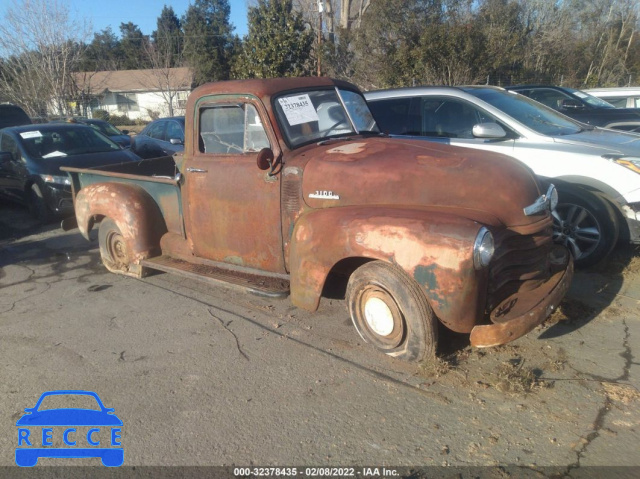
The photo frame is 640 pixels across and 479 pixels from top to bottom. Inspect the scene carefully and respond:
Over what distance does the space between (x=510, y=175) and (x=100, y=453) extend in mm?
3307

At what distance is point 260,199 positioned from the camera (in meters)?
4.36

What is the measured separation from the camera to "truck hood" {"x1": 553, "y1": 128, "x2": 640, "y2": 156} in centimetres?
538

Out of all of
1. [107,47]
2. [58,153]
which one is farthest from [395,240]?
[107,47]

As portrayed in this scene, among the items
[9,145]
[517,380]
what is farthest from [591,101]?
[9,145]

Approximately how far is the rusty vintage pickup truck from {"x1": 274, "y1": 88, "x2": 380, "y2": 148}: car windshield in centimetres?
1

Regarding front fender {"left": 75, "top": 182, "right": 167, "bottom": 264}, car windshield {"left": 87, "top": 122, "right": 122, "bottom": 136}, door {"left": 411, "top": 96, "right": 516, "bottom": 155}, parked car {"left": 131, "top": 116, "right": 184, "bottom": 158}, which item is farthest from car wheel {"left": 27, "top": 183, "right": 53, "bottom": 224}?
car windshield {"left": 87, "top": 122, "right": 122, "bottom": 136}

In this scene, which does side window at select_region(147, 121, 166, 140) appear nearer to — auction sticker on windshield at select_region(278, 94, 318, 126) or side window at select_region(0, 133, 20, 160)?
side window at select_region(0, 133, 20, 160)

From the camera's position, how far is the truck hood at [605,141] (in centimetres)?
538

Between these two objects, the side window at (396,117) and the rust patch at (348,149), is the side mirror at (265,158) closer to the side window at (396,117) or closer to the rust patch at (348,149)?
the rust patch at (348,149)

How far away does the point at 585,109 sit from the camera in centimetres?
960

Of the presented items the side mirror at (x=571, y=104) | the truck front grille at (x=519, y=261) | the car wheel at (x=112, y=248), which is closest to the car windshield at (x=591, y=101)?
the side mirror at (x=571, y=104)

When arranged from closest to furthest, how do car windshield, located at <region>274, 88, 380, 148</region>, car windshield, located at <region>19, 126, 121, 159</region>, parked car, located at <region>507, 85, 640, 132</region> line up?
car windshield, located at <region>274, 88, 380, 148</region>, car windshield, located at <region>19, 126, 121, 159</region>, parked car, located at <region>507, 85, 640, 132</region>

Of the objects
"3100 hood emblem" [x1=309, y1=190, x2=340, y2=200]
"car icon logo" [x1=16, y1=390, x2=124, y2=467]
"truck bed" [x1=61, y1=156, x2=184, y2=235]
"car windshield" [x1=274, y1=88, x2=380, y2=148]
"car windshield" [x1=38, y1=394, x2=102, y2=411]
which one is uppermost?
"car windshield" [x1=274, y1=88, x2=380, y2=148]

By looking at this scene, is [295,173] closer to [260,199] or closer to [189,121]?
[260,199]
